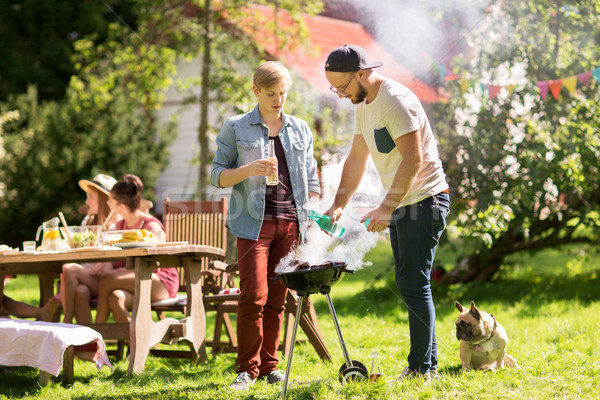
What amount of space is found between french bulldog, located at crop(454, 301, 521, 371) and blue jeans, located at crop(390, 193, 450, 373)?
33cm

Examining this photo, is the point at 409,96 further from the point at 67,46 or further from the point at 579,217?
the point at 67,46

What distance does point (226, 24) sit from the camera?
9070 mm

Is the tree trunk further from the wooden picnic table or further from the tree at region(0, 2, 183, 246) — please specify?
the wooden picnic table

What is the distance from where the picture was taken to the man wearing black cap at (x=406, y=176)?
2980 millimetres

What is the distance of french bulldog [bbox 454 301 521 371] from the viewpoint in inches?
A: 133

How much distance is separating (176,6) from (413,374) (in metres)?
7.23

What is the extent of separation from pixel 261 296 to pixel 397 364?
3.38 ft

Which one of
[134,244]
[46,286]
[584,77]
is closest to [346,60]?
[134,244]

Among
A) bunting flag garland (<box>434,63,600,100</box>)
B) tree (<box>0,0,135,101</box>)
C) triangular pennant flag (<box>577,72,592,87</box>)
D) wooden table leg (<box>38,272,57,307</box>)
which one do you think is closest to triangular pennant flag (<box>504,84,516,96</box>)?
bunting flag garland (<box>434,63,600,100</box>)

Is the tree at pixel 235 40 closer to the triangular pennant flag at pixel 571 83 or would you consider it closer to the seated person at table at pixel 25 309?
the triangular pennant flag at pixel 571 83

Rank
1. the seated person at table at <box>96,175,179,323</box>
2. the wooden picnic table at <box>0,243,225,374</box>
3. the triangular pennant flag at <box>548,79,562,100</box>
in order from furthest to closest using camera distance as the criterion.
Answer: the triangular pennant flag at <box>548,79,562,100</box> < the seated person at table at <box>96,175,179,323</box> < the wooden picnic table at <box>0,243,225,374</box>

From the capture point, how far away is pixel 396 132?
300 cm

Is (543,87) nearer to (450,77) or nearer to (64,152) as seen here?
(450,77)

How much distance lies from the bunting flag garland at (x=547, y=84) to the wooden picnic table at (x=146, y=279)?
265 centimetres
